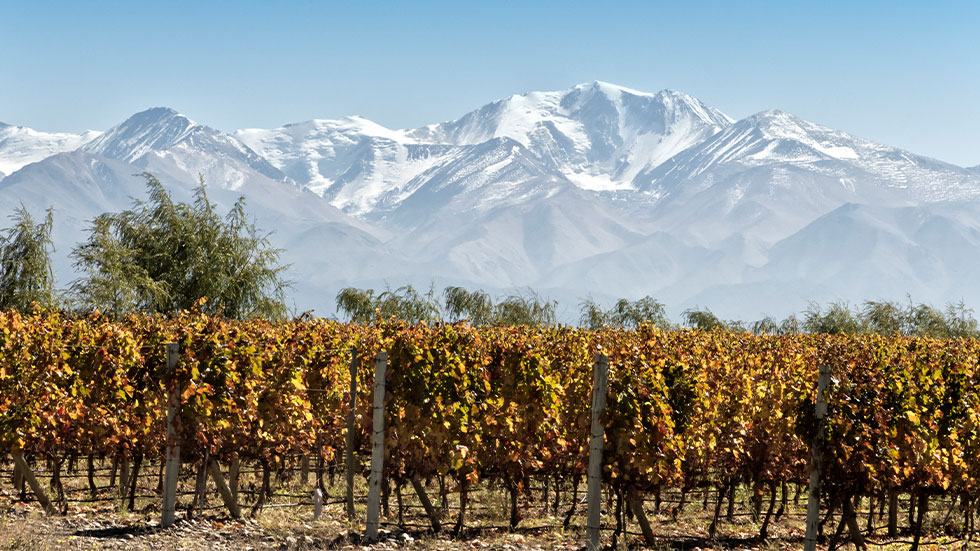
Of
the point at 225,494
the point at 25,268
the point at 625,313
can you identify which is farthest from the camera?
the point at 625,313

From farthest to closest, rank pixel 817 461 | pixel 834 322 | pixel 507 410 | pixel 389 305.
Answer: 1. pixel 834 322
2. pixel 389 305
3. pixel 507 410
4. pixel 817 461

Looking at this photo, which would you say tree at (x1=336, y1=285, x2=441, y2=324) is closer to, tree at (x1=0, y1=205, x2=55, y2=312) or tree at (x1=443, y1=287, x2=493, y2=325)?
tree at (x1=443, y1=287, x2=493, y2=325)

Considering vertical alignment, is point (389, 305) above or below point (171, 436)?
above

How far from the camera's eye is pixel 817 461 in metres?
10.5

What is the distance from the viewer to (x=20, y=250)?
97.3ft

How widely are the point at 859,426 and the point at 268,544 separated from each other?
6.53 metres

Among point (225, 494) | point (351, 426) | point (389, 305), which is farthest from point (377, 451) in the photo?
point (389, 305)

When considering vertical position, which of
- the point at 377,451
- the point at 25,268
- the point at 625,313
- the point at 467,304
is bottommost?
the point at 377,451

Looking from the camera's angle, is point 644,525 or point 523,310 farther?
point 523,310

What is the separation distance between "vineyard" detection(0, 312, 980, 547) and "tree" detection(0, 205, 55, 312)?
16.8 m

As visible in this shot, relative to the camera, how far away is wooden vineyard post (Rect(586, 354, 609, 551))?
10.9 metres

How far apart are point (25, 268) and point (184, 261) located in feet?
18.0

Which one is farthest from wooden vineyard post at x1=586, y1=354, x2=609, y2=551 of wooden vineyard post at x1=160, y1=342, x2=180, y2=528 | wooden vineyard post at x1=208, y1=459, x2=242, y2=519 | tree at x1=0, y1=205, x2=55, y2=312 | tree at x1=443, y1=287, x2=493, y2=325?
tree at x1=443, y1=287, x2=493, y2=325

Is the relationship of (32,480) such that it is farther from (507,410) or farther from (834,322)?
(834,322)
